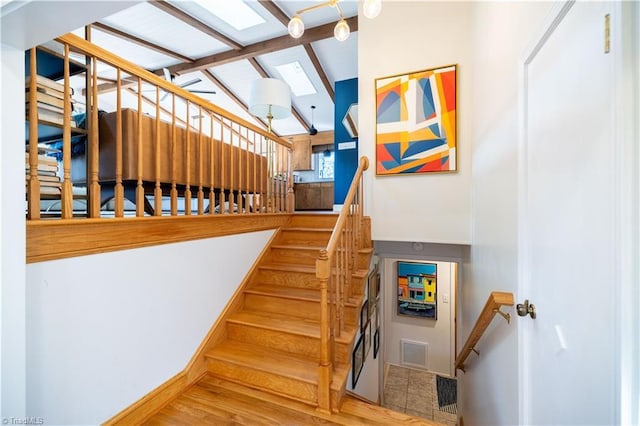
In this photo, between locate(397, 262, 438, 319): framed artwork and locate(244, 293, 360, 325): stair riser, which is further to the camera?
locate(397, 262, 438, 319): framed artwork

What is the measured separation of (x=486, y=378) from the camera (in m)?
1.97

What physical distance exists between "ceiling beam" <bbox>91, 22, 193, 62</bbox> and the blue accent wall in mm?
3221

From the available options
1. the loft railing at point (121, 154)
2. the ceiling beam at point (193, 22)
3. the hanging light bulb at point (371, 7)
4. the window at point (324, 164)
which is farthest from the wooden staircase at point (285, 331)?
the window at point (324, 164)

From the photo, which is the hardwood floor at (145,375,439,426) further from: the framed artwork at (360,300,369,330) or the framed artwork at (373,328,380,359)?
the framed artwork at (373,328,380,359)

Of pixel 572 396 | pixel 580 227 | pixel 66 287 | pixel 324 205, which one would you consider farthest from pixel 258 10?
pixel 572 396

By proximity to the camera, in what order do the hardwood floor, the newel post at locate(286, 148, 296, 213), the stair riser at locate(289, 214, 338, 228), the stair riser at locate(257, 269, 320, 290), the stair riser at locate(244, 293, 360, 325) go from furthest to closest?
the newel post at locate(286, 148, 296, 213) → the stair riser at locate(289, 214, 338, 228) → the stair riser at locate(257, 269, 320, 290) → the stair riser at locate(244, 293, 360, 325) → the hardwood floor

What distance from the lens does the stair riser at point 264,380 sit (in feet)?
6.06

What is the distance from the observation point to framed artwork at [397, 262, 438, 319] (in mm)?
4949

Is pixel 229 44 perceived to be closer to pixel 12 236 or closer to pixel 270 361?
pixel 12 236

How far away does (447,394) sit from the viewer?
4.49 meters

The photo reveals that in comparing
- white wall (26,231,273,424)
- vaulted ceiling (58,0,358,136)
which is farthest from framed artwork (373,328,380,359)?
vaulted ceiling (58,0,358,136)

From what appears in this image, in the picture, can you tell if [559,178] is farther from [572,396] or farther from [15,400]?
[15,400]

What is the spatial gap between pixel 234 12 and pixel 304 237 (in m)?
3.62

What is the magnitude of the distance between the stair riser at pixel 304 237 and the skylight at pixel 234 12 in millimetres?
3377
